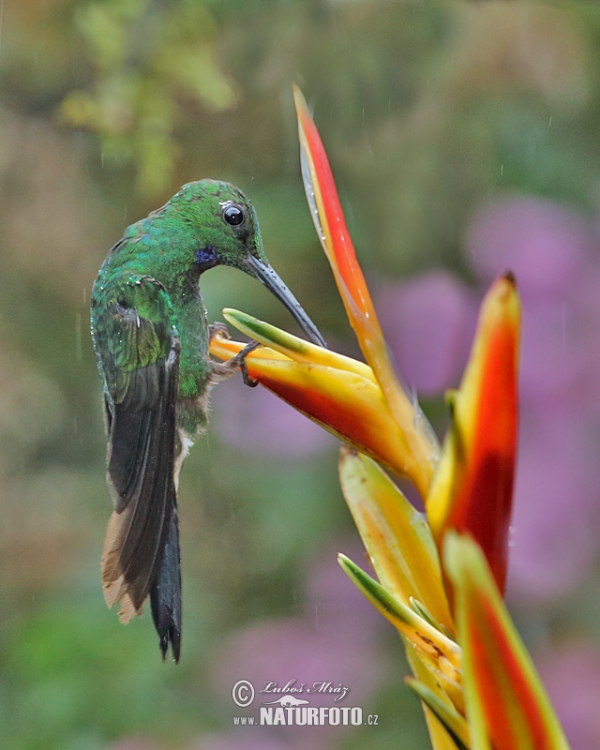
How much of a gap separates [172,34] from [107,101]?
0.07m

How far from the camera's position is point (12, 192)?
68 cm

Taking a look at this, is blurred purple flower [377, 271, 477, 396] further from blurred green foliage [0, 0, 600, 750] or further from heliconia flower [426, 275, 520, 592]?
heliconia flower [426, 275, 520, 592]

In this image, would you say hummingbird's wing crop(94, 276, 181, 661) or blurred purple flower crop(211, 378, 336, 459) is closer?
hummingbird's wing crop(94, 276, 181, 661)

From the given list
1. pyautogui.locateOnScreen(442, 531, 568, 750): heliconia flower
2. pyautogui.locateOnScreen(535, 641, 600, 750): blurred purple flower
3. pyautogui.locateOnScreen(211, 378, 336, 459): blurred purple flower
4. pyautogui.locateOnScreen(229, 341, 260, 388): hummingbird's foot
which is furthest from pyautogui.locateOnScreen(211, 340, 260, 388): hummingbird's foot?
pyautogui.locateOnScreen(535, 641, 600, 750): blurred purple flower

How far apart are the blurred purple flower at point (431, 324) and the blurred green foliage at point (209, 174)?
0.02 metres

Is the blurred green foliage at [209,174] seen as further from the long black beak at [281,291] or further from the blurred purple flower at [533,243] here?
the long black beak at [281,291]

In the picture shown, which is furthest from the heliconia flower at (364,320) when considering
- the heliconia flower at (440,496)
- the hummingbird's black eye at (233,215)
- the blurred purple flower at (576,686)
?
the blurred purple flower at (576,686)

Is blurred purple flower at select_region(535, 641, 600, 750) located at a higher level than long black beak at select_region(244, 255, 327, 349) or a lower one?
lower

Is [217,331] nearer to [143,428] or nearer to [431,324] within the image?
[143,428]

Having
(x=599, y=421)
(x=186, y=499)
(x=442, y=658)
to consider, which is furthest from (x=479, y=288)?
(x=442, y=658)

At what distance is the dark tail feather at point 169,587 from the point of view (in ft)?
1.70

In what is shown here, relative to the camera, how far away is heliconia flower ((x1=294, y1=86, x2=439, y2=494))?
342 mm

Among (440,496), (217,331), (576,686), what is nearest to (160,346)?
(217,331)

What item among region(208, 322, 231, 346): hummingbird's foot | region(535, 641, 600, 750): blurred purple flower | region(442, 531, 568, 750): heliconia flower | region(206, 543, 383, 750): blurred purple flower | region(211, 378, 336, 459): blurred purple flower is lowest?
region(535, 641, 600, 750): blurred purple flower
